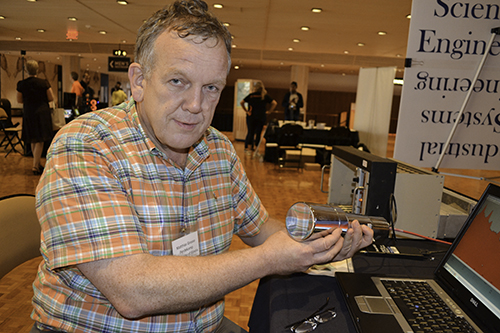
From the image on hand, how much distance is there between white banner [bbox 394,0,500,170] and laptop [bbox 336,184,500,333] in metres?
1.46

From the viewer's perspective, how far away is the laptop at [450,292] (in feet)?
2.66

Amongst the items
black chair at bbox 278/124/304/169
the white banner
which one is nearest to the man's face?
the white banner

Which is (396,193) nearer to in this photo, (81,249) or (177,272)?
(177,272)

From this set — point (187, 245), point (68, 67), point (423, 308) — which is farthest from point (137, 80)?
point (68, 67)

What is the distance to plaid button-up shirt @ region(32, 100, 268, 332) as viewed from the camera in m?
0.84

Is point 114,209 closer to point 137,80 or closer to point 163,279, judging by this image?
point 163,279

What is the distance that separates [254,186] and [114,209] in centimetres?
545

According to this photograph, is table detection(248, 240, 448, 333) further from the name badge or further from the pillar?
the pillar

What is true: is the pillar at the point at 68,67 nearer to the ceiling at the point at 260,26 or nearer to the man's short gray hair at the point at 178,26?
the ceiling at the point at 260,26

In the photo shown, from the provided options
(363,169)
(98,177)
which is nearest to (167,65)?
(98,177)

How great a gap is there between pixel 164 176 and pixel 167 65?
33 cm

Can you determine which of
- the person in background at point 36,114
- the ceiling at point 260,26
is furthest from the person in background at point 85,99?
the person in background at point 36,114

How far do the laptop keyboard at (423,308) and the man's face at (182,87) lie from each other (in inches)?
27.1

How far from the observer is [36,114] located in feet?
21.3
